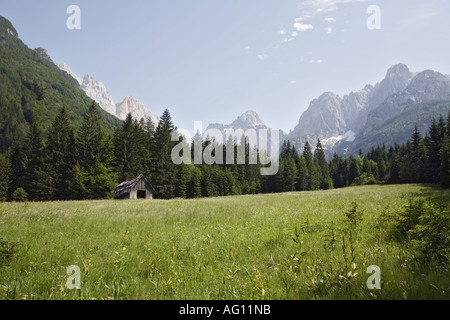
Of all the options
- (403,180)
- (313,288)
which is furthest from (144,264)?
(403,180)

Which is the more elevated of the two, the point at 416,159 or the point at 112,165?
the point at 416,159

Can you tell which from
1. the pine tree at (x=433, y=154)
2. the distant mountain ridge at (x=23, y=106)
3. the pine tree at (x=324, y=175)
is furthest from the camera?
the distant mountain ridge at (x=23, y=106)

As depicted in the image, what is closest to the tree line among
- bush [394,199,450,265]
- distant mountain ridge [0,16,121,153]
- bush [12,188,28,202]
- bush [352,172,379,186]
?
bush [12,188,28,202]

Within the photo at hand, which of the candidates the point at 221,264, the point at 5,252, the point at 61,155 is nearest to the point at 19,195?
the point at 61,155

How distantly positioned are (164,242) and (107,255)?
5.17ft

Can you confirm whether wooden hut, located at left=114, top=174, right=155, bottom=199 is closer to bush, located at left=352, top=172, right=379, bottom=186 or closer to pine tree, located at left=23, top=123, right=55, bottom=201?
pine tree, located at left=23, top=123, right=55, bottom=201

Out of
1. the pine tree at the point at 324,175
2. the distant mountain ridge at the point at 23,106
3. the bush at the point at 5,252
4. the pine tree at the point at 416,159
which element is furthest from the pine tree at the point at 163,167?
the distant mountain ridge at the point at 23,106

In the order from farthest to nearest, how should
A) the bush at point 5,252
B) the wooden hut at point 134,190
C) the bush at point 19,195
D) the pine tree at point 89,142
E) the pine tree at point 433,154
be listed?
1. the pine tree at point 433,154
2. the pine tree at point 89,142
3. the bush at point 19,195
4. the wooden hut at point 134,190
5. the bush at point 5,252

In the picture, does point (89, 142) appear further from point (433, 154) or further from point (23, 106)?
point (23, 106)

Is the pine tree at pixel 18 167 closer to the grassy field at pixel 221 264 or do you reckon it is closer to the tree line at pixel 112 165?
the tree line at pixel 112 165

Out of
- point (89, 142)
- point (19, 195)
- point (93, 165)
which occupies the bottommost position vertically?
point (19, 195)

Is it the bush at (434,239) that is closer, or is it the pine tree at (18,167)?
the bush at (434,239)

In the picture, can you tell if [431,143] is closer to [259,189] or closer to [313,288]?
[259,189]

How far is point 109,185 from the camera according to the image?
142 ft
